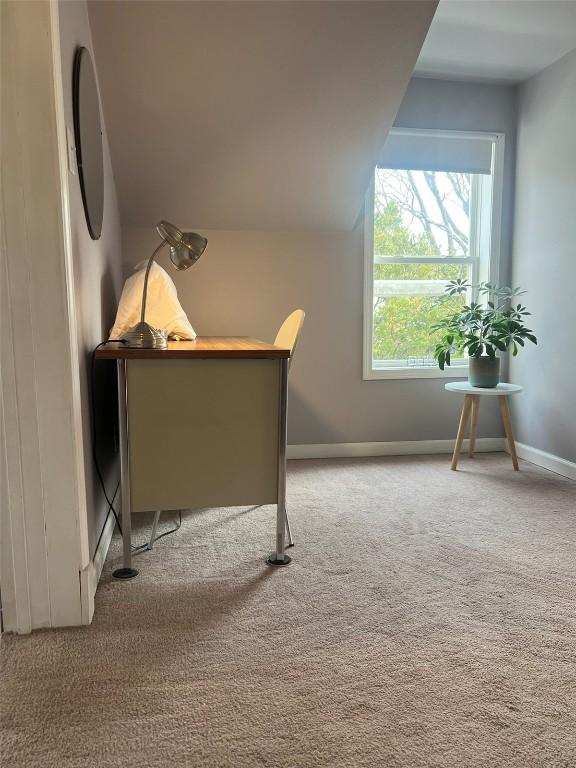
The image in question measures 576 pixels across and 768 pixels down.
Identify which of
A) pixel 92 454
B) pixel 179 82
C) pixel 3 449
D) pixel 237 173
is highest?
pixel 179 82

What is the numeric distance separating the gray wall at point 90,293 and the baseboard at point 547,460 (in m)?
2.45

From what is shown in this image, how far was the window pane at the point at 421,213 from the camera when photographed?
3686 millimetres

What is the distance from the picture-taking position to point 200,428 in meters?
1.98

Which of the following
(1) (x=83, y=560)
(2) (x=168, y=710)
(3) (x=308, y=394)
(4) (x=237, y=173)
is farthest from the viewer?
(3) (x=308, y=394)

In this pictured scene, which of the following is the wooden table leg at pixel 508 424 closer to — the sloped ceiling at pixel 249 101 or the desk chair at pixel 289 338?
the sloped ceiling at pixel 249 101

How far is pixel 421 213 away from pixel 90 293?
2429 mm

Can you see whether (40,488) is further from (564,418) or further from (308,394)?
(564,418)

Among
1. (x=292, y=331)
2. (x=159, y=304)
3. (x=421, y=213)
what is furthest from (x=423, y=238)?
(x=159, y=304)

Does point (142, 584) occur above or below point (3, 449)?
below

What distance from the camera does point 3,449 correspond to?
5.05 feet

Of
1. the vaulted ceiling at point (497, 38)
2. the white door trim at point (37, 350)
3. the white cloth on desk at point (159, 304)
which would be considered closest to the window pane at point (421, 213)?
the vaulted ceiling at point (497, 38)

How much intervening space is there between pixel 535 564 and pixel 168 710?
139 cm

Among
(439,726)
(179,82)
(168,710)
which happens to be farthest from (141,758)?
(179,82)

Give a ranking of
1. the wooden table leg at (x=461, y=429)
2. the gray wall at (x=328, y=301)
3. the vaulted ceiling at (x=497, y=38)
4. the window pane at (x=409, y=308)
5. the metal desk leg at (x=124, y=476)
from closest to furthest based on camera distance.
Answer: the metal desk leg at (x=124, y=476), the vaulted ceiling at (x=497, y=38), the wooden table leg at (x=461, y=429), the gray wall at (x=328, y=301), the window pane at (x=409, y=308)
